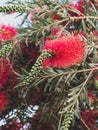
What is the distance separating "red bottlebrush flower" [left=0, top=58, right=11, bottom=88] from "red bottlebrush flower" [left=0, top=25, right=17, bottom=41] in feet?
0.29

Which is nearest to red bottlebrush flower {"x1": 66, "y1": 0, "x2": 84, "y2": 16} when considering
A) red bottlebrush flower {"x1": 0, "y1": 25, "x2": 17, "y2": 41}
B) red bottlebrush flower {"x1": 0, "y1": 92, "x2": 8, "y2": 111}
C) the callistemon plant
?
the callistemon plant

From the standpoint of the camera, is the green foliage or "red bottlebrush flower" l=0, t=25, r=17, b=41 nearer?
the green foliage

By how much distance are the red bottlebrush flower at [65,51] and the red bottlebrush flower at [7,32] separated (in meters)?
0.29

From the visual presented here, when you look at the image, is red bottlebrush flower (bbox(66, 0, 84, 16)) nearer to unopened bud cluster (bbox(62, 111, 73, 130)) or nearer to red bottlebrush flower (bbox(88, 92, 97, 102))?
red bottlebrush flower (bbox(88, 92, 97, 102))

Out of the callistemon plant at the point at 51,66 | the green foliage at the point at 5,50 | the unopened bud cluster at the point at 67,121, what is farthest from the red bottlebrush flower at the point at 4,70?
the unopened bud cluster at the point at 67,121

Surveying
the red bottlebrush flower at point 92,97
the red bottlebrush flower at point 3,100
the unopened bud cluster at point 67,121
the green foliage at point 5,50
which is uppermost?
the green foliage at point 5,50

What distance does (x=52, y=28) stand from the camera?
1.75m

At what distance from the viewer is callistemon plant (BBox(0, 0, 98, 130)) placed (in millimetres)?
1617

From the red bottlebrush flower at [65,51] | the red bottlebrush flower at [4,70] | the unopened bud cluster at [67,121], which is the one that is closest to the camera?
the unopened bud cluster at [67,121]

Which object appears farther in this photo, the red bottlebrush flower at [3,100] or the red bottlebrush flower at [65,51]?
the red bottlebrush flower at [3,100]

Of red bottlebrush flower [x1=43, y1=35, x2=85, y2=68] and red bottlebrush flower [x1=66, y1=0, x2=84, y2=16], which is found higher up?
red bottlebrush flower [x1=66, y1=0, x2=84, y2=16]

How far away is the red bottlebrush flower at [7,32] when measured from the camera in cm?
184

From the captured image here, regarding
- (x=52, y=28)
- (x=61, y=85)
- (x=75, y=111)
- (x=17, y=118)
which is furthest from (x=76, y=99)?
(x=17, y=118)

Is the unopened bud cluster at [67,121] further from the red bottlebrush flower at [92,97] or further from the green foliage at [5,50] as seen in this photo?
the red bottlebrush flower at [92,97]
